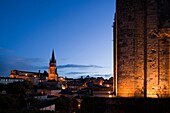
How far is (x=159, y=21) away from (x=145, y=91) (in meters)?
4.68

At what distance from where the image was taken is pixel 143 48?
1992cm

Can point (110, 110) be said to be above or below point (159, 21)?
below

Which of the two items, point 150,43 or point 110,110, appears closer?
point 110,110

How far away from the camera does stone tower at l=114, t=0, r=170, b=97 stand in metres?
19.2

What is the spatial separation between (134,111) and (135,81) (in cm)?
278

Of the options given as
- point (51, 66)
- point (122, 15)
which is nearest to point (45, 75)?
point (51, 66)

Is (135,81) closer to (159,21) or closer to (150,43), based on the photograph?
(150,43)

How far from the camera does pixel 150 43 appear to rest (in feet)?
64.4

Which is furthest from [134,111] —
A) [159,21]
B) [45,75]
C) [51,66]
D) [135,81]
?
[45,75]

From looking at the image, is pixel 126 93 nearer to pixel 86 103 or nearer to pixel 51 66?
pixel 86 103

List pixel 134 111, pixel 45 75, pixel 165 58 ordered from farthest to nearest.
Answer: pixel 45 75 < pixel 165 58 < pixel 134 111

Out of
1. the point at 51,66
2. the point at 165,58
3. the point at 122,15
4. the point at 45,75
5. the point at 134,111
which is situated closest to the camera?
the point at 134,111

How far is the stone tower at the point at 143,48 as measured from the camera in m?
19.2

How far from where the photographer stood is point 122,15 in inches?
810
